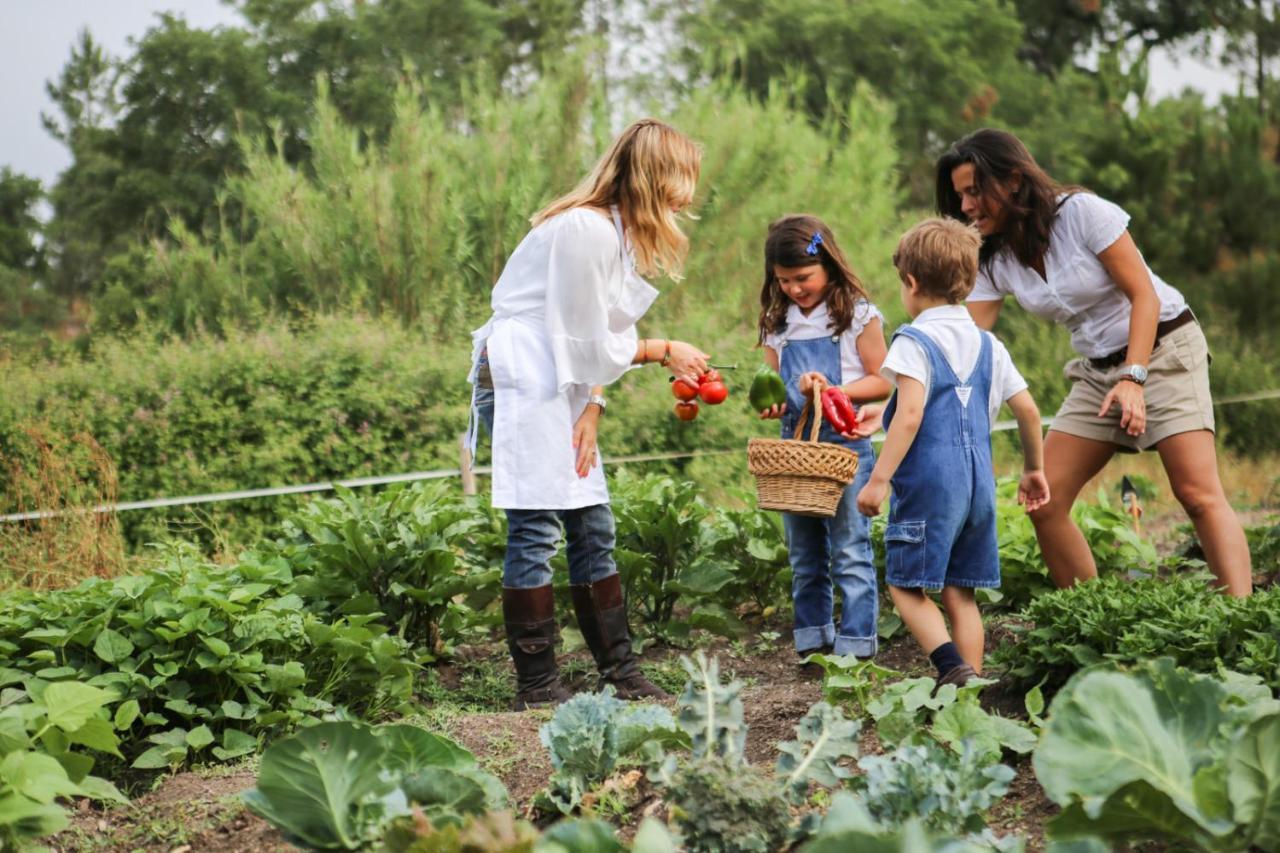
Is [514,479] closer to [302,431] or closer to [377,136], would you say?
[302,431]

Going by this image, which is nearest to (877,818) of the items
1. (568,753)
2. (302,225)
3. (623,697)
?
(568,753)

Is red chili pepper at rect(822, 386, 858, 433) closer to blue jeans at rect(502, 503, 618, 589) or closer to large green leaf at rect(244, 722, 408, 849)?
blue jeans at rect(502, 503, 618, 589)

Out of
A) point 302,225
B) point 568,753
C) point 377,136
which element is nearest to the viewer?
point 568,753

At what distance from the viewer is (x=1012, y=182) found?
13.8ft

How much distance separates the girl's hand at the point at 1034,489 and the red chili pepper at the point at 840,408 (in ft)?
1.79

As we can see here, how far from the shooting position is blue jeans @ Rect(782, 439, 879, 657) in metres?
4.24

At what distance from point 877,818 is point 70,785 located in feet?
4.87

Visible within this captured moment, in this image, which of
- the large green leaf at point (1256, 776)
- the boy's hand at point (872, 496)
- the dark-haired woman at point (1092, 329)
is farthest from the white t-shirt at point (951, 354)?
the large green leaf at point (1256, 776)

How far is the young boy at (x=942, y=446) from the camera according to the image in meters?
3.69

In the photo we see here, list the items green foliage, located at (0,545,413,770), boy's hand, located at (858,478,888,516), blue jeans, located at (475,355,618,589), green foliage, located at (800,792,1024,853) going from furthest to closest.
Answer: blue jeans, located at (475,355,618,589) → boy's hand, located at (858,478,888,516) → green foliage, located at (0,545,413,770) → green foliage, located at (800,792,1024,853)

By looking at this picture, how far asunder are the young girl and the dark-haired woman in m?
0.42

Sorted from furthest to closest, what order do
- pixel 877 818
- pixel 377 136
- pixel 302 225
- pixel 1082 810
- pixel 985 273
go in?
pixel 377 136
pixel 302 225
pixel 985 273
pixel 877 818
pixel 1082 810

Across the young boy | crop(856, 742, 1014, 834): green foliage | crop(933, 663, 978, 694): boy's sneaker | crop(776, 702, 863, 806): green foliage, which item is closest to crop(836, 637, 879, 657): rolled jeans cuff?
the young boy

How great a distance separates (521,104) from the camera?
12.4m
